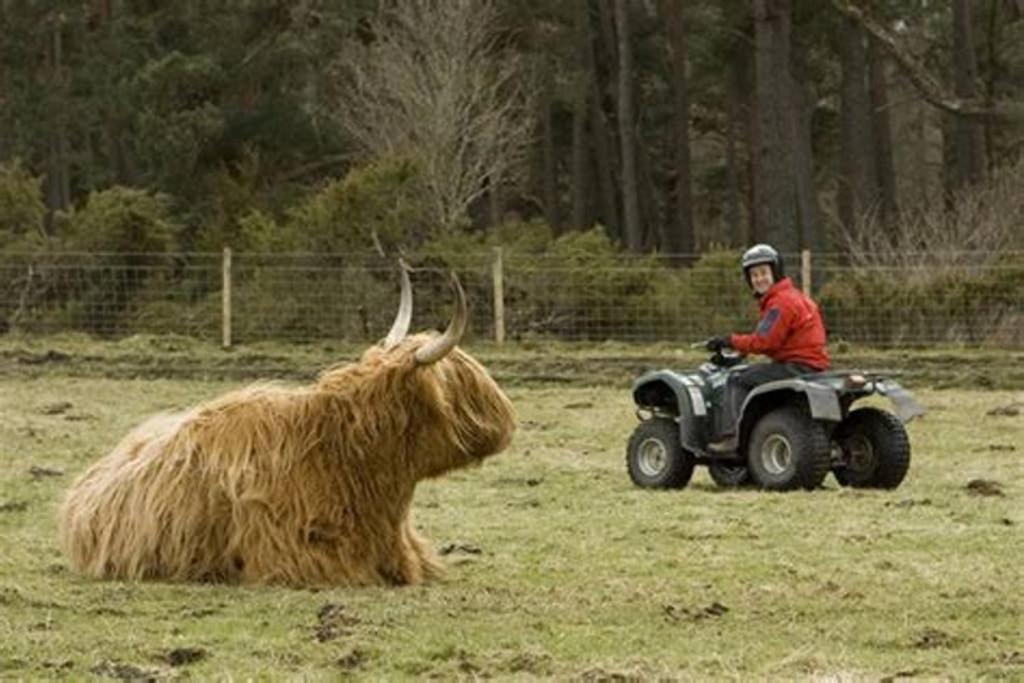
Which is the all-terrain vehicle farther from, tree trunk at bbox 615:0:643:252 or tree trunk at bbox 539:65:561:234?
tree trunk at bbox 539:65:561:234

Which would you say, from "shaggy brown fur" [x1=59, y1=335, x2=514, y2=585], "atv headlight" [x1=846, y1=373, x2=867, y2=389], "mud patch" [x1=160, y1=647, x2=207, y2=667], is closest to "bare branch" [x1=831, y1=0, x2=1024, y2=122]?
"atv headlight" [x1=846, y1=373, x2=867, y2=389]

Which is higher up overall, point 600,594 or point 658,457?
point 658,457

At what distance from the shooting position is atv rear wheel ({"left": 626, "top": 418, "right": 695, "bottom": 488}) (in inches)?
568

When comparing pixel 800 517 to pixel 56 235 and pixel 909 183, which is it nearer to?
pixel 56 235

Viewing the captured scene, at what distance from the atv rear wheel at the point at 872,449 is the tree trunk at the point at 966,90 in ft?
96.5

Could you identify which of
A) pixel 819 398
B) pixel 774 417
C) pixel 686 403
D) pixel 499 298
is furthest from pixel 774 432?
pixel 499 298

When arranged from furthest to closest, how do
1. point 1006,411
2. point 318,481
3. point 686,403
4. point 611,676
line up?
point 1006,411, point 686,403, point 318,481, point 611,676

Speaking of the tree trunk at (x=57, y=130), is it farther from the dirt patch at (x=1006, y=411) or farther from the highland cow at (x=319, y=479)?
the highland cow at (x=319, y=479)

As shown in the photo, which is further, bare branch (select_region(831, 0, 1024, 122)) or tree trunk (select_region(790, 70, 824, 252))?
tree trunk (select_region(790, 70, 824, 252))

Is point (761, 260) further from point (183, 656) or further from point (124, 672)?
point (124, 672)

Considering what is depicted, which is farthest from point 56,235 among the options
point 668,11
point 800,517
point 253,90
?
point 800,517

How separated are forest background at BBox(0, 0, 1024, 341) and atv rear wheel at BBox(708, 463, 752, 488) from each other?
50.2 ft

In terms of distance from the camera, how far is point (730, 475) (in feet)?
47.6

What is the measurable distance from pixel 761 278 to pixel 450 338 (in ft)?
16.1
